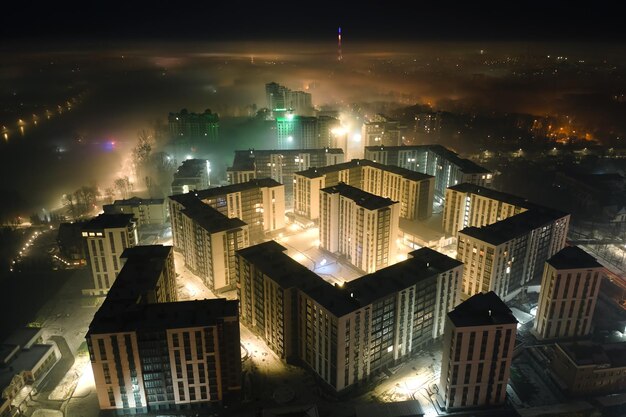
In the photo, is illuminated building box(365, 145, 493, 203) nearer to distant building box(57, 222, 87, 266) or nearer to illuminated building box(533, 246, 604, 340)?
illuminated building box(533, 246, 604, 340)

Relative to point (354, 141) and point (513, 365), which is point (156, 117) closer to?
point (354, 141)

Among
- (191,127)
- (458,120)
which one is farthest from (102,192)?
(458,120)

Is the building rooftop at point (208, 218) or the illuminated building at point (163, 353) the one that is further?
the building rooftop at point (208, 218)

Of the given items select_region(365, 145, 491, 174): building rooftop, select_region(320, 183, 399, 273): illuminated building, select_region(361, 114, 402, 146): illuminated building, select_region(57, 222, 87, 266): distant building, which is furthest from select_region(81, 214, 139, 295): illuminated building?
select_region(361, 114, 402, 146): illuminated building

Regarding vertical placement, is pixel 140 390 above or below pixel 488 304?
below

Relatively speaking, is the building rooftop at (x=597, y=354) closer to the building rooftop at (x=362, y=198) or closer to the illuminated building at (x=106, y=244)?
the building rooftop at (x=362, y=198)

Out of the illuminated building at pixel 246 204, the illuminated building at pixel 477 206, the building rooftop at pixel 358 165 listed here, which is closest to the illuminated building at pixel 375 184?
the building rooftop at pixel 358 165
